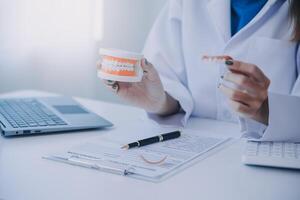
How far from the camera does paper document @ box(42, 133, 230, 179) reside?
2.54ft

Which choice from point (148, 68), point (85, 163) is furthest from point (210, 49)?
point (85, 163)

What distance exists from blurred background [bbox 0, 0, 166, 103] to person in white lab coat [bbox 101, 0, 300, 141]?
0.72 metres

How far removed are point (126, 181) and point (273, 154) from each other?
296mm

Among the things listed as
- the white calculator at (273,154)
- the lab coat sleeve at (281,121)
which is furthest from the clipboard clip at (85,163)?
the lab coat sleeve at (281,121)

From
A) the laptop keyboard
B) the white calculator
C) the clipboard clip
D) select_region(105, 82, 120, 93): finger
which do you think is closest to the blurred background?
the laptop keyboard

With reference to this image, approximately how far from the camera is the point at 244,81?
0.91m

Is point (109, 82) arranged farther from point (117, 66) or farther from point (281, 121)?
point (281, 121)

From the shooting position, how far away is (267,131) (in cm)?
95

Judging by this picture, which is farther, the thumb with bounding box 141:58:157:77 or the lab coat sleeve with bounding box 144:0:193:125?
the lab coat sleeve with bounding box 144:0:193:125

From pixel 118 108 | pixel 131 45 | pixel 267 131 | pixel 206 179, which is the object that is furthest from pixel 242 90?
pixel 131 45

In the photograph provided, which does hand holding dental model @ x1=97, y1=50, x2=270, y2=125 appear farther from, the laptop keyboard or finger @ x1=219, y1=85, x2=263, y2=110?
the laptop keyboard

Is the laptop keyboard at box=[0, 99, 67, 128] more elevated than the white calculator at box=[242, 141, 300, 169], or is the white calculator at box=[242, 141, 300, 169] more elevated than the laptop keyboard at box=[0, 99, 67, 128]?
the white calculator at box=[242, 141, 300, 169]

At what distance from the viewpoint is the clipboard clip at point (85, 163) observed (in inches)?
29.9

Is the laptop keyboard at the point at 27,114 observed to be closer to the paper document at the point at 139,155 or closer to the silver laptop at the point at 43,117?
the silver laptop at the point at 43,117
